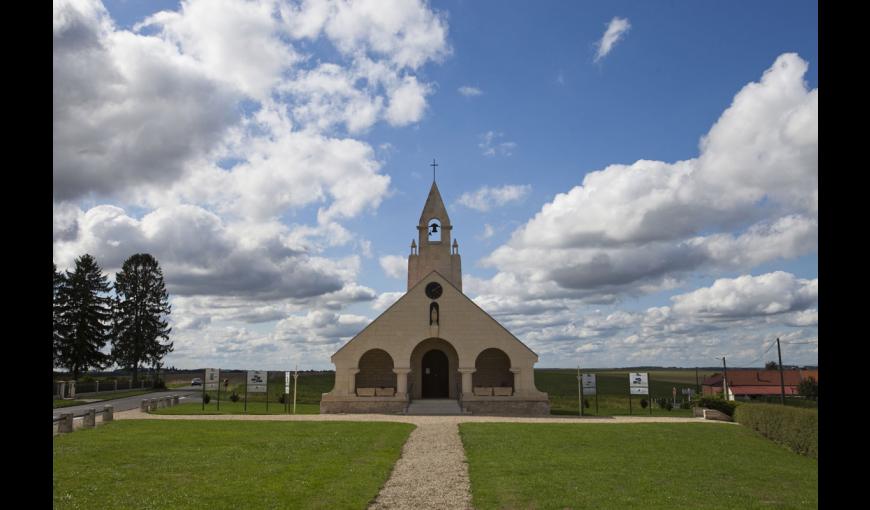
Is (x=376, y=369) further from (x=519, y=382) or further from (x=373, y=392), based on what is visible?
(x=519, y=382)

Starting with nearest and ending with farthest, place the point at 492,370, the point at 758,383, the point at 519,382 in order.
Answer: the point at 519,382, the point at 492,370, the point at 758,383

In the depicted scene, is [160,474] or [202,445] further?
[202,445]

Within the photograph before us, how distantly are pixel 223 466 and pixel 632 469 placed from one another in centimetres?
1003

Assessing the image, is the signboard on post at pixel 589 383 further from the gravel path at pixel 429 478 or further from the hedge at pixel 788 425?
the gravel path at pixel 429 478

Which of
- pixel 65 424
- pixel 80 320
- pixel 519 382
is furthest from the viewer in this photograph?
pixel 80 320

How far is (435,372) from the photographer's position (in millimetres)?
36750

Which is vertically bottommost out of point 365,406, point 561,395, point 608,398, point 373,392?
point 561,395

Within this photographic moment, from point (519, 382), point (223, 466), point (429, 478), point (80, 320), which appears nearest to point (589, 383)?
point (519, 382)

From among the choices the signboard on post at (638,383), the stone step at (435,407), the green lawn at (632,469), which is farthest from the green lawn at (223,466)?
the signboard on post at (638,383)
